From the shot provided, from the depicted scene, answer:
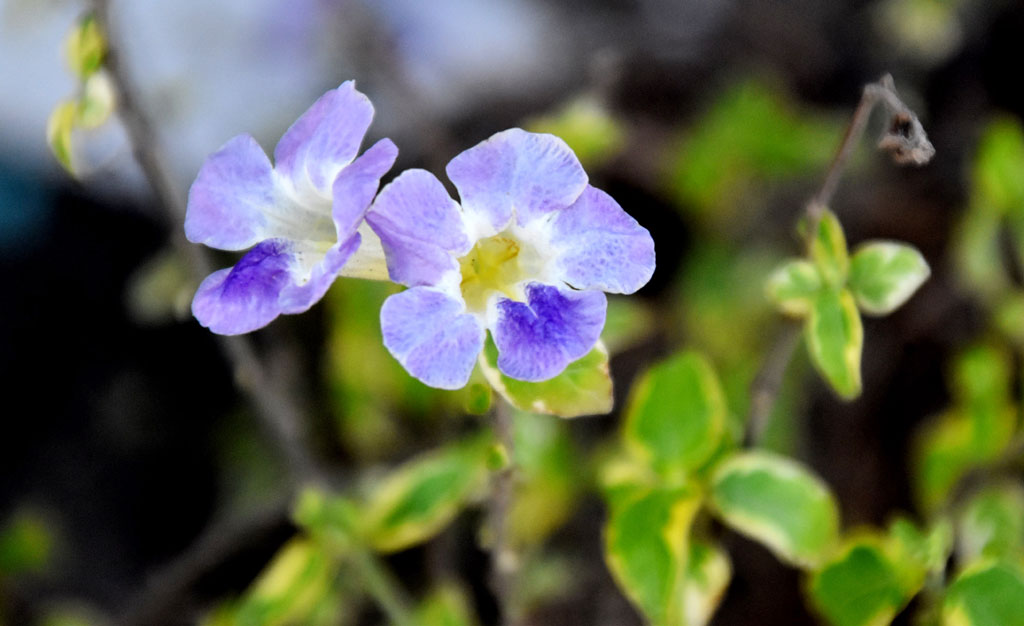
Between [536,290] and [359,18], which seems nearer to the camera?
[536,290]

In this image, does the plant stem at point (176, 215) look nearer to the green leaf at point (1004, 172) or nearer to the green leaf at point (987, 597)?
the green leaf at point (987, 597)

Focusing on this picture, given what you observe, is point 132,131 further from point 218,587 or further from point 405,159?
point 405,159

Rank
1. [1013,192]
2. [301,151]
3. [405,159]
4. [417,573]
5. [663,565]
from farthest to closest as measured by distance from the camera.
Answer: [405,159], [417,573], [1013,192], [663,565], [301,151]

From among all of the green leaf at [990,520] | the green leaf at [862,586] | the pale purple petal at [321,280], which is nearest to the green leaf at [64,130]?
the pale purple petal at [321,280]

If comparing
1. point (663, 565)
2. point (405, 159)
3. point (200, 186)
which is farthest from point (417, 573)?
point (200, 186)

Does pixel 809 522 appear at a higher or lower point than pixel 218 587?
higher

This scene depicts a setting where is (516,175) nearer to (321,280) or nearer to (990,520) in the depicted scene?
(321,280)

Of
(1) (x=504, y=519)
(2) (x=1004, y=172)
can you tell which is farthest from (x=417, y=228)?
(2) (x=1004, y=172)

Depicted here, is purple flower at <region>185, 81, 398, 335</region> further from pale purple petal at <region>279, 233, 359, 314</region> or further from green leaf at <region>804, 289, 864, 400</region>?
green leaf at <region>804, 289, 864, 400</region>
